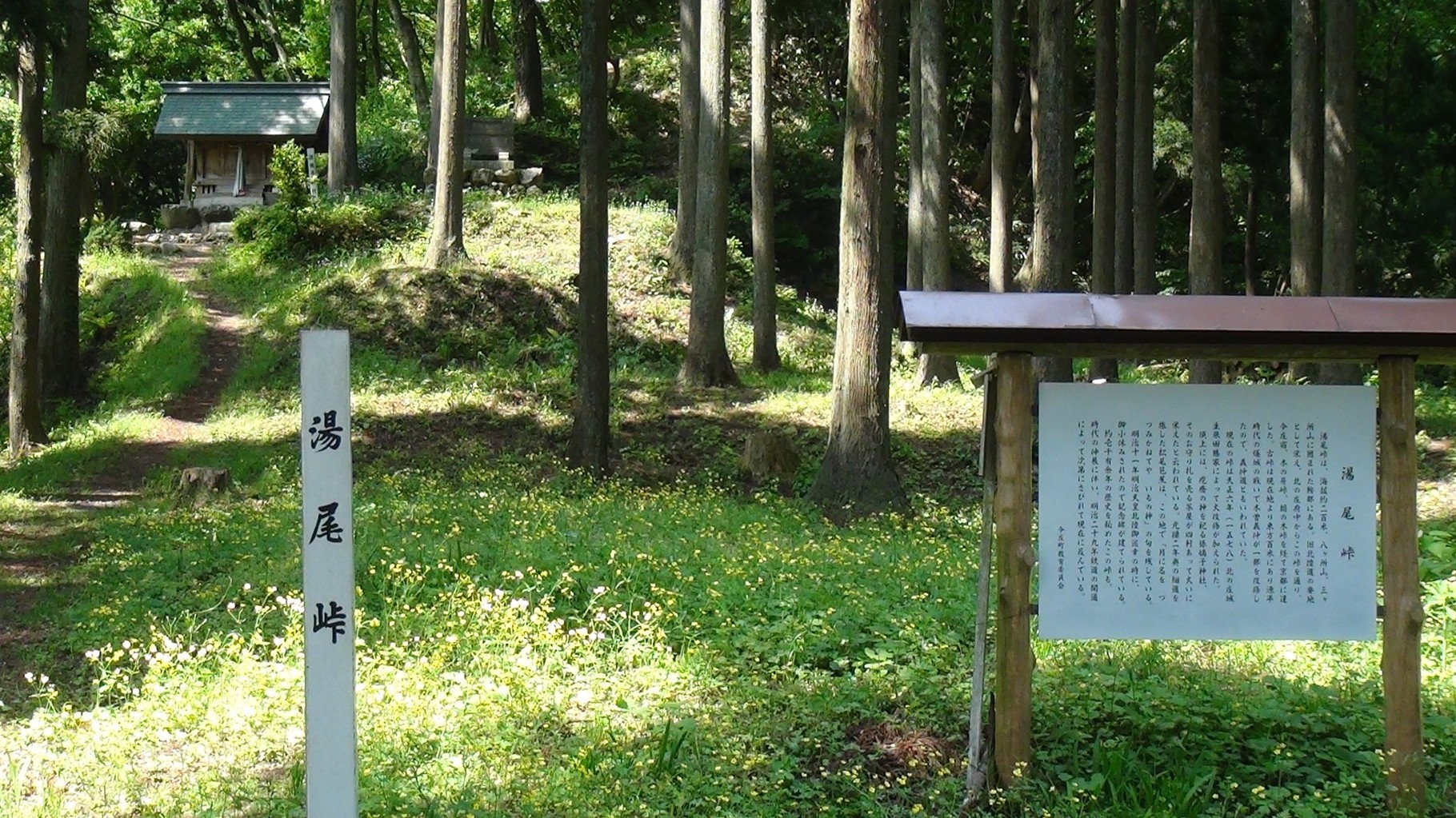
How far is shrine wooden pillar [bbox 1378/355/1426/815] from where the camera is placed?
5.64 metres

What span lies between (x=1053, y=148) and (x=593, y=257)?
20.7 feet

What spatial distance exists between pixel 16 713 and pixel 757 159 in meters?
15.7

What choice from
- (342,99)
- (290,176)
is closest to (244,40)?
(342,99)

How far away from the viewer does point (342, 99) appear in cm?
2770

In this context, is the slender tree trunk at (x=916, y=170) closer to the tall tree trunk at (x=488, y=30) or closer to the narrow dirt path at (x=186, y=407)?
the narrow dirt path at (x=186, y=407)

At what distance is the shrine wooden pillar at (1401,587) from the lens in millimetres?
5641

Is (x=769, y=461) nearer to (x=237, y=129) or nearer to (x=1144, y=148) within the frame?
(x=1144, y=148)

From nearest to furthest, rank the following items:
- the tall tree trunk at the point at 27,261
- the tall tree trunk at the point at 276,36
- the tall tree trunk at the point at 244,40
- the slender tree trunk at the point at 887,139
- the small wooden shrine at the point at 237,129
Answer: the slender tree trunk at the point at 887,139
the tall tree trunk at the point at 27,261
the small wooden shrine at the point at 237,129
the tall tree trunk at the point at 244,40
the tall tree trunk at the point at 276,36

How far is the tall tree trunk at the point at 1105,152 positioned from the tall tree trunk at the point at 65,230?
1496 centimetres

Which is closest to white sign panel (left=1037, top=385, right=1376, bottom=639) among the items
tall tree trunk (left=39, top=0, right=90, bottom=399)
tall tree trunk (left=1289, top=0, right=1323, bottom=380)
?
tall tree trunk (left=1289, top=0, right=1323, bottom=380)

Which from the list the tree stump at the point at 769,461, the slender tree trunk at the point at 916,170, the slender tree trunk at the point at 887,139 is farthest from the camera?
the slender tree trunk at the point at 916,170

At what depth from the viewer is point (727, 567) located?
9266mm

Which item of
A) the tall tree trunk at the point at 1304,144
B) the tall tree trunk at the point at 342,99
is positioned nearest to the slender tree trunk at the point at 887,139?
the tall tree trunk at the point at 1304,144

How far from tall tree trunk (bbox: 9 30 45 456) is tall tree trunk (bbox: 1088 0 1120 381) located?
15368mm
